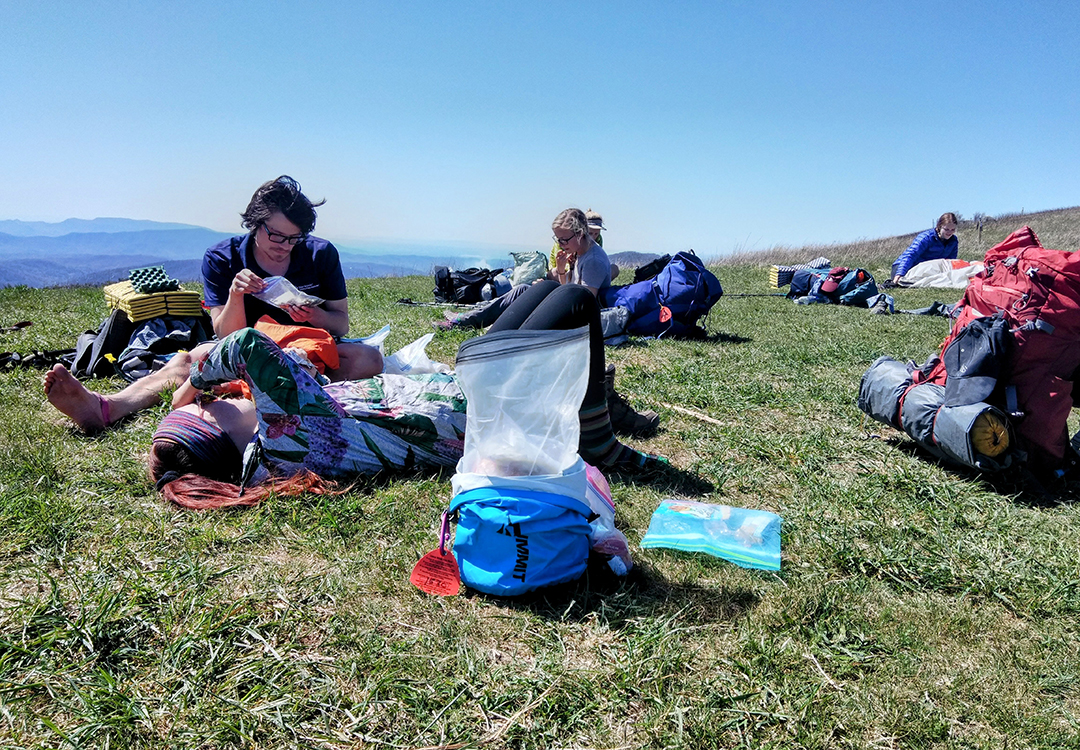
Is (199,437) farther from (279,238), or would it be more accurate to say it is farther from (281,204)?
(281,204)

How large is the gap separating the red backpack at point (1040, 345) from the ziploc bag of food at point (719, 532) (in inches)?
69.1

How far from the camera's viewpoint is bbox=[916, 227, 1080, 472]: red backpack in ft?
11.9

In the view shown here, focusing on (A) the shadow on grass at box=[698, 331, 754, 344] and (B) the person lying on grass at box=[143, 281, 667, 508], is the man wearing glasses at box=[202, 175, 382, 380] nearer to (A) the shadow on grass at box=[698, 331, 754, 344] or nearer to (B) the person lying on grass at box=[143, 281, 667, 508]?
(B) the person lying on grass at box=[143, 281, 667, 508]

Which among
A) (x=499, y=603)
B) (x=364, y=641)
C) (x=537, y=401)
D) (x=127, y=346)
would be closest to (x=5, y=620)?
(x=364, y=641)

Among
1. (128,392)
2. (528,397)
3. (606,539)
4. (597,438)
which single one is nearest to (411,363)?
(597,438)

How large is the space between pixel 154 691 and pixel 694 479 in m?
2.72

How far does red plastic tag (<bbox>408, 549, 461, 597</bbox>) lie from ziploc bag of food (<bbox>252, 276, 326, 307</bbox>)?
2029 millimetres

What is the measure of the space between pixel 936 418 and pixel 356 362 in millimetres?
3460

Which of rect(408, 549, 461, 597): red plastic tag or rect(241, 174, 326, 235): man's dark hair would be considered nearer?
rect(408, 549, 461, 597): red plastic tag

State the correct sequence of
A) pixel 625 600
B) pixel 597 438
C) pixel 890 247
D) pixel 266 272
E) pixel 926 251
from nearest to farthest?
1. pixel 625 600
2. pixel 597 438
3. pixel 266 272
4. pixel 926 251
5. pixel 890 247

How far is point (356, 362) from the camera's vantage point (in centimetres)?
418

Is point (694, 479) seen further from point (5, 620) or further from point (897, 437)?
point (5, 620)

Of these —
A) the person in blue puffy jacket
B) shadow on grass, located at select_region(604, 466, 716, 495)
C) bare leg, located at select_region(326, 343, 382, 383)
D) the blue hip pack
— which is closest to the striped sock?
shadow on grass, located at select_region(604, 466, 716, 495)

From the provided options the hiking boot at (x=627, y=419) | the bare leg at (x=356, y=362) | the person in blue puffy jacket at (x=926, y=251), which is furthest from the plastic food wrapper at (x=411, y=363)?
the person in blue puffy jacket at (x=926, y=251)
